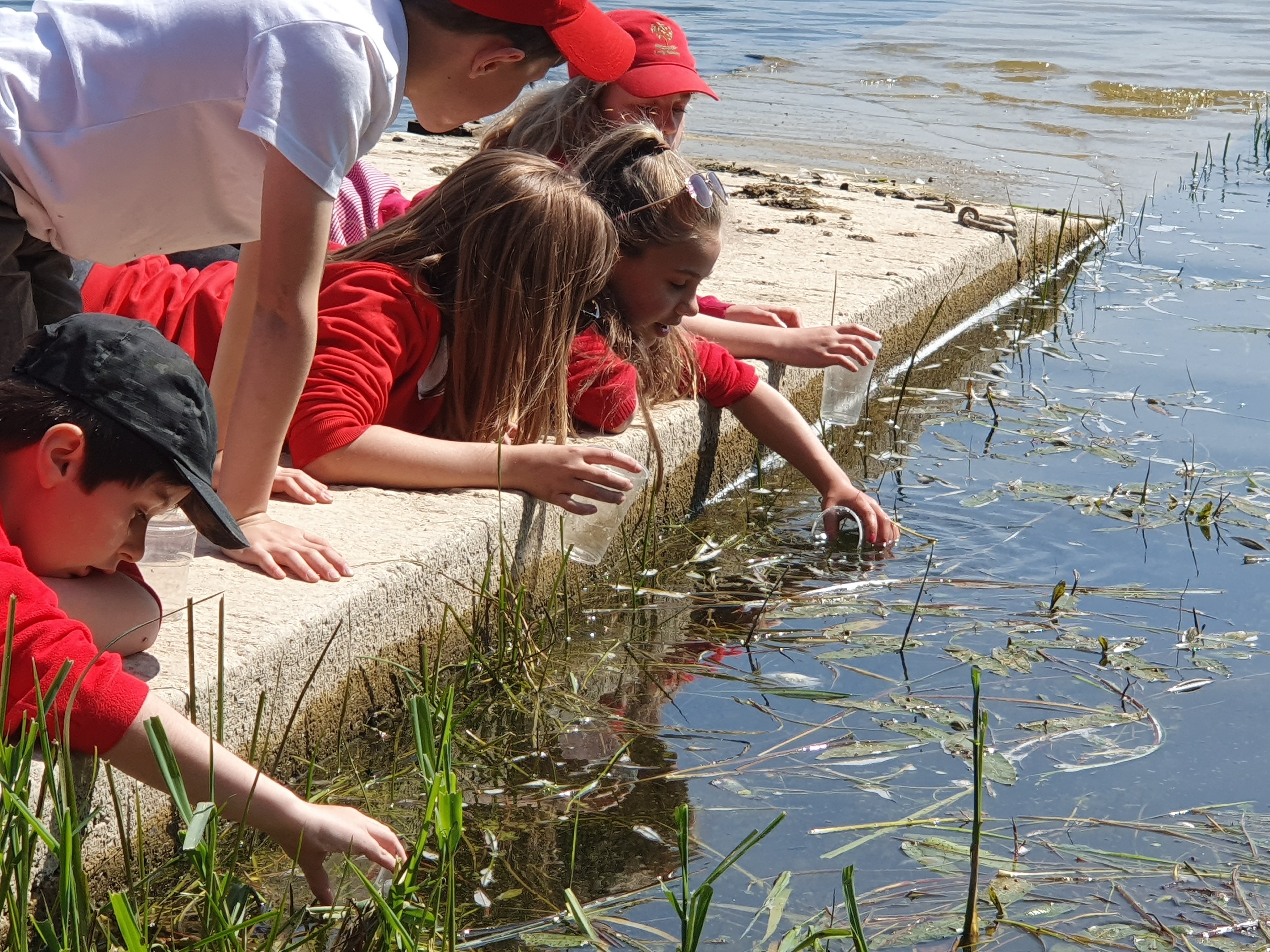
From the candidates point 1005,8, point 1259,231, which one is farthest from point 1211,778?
point 1005,8

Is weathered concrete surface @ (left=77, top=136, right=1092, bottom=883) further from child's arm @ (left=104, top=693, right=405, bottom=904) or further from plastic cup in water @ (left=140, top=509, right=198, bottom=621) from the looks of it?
child's arm @ (left=104, top=693, right=405, bottom=904)

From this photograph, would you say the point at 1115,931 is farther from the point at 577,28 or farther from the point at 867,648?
the point at 577,28

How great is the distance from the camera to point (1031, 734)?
259cm

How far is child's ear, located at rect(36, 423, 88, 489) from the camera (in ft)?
6.16

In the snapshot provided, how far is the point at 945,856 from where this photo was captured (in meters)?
2.19

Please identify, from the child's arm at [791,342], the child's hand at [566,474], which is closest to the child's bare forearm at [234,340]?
the child's hand at [566,474]

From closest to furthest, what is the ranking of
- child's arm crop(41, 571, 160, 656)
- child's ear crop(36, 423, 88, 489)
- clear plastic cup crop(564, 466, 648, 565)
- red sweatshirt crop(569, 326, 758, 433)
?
child's ear crop(36, 423, 88, 489), child's arm crop(41, 571, 160, 656), clear plastic cup crop(564, 466, 648, 565), red sweatshirt crop(569, 326, 758, 433)

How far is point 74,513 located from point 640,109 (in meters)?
2.64

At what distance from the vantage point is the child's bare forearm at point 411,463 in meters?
2.82

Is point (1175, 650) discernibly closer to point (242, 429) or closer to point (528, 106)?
point (242, 429)

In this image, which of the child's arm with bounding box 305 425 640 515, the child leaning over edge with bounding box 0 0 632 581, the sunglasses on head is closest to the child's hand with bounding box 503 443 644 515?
the child's arm with bounding box 305 425 640 515

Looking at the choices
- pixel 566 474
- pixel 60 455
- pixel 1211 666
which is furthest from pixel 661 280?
pixel 60 455

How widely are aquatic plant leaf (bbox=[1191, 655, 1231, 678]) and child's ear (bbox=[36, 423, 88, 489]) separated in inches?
84.8

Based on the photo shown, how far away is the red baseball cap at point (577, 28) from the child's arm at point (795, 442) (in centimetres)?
113
